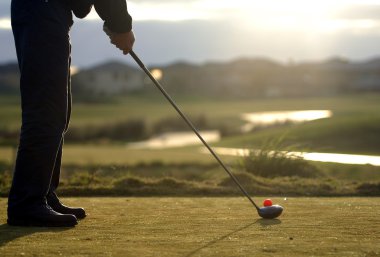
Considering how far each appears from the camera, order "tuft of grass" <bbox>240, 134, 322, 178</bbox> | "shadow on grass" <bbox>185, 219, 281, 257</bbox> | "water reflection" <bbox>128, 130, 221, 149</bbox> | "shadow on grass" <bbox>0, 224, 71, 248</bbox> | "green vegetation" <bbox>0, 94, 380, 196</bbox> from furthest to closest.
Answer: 1. "water reflection" <bbox>128, 130, 221, 149</bbox>
2. "tuft of grass" <bbox>240, 134, 322, 178</bbox>
3. "green vegetation" <bbox>0, 94, 380, 196</bbox>
4. "shadow on grass" <bbox>0, 224, 71, 248</bbox>
5. "shadow on grass" <bbox>185, 219, 281, 257</bbox>

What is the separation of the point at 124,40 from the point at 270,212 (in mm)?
1437

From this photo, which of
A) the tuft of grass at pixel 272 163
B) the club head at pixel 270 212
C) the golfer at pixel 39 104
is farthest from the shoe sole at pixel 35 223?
the tuft of grass at pixel 272 163

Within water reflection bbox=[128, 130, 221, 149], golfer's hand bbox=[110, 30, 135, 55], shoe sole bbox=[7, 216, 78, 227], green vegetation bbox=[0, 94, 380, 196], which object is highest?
golfer's hand bbox=[110, 30, 135, 55]

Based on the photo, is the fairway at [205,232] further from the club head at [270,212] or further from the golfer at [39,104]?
the golfer at [39,104]

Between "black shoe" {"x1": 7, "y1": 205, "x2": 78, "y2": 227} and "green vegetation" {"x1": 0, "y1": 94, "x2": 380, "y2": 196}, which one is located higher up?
"black shoe" {"x1": 7, "y1": 205, "x2": 78, "y2": 227}

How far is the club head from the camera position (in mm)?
4820

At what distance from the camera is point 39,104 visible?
4.56 meters

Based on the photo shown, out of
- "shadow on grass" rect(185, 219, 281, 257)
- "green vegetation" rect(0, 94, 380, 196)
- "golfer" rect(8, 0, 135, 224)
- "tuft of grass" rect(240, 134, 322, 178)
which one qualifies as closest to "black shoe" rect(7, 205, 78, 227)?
"golfer" rect(8, 0, 135, 224)

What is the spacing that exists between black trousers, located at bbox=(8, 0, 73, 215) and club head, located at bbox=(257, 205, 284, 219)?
1.34m

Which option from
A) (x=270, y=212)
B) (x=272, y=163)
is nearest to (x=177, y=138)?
(x=272, y=163)

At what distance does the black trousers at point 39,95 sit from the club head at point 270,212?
1343 mm

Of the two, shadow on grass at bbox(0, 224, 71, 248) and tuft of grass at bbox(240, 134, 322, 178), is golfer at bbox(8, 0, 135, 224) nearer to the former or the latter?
shadow on grass at bbox(0, 224, 71, 248)

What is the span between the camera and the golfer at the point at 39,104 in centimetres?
455

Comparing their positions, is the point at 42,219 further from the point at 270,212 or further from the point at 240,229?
the point at 270,212
